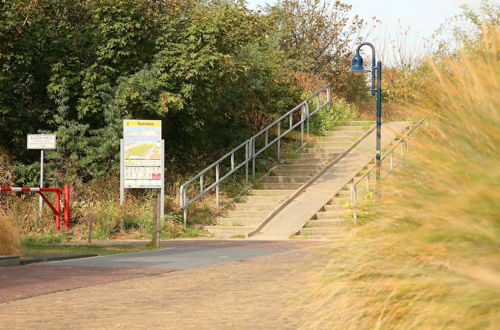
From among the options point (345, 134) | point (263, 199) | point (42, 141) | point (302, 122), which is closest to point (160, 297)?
point (42, 141)

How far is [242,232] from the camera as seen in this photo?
71.6 ft

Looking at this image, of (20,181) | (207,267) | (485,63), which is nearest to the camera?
(485,63)

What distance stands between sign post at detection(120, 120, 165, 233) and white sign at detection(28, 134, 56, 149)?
1880 mm

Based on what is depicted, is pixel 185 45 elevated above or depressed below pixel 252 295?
above

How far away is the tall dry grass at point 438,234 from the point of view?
3.74m

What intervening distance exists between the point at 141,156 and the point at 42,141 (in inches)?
107

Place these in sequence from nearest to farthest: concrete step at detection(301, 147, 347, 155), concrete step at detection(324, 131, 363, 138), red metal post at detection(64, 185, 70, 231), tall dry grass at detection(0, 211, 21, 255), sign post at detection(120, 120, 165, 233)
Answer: tall dry grass at detection(0, 211, 21, 255) < red metal post at detection(64, 185, 70, 231) < sign post at detection(120, 120, 165, 233) < concrete step at detection(301, 147, 347, 155) < concrete step at detection(324, 131, 363, 138)

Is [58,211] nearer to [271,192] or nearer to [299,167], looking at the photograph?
[271,192]

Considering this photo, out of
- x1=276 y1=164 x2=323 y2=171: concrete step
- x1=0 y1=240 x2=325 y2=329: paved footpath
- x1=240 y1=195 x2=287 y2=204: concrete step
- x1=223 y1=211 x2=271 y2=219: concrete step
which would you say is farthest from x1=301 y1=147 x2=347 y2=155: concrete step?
x1=0 y1=240 x2=325 y2=329: paved footpath

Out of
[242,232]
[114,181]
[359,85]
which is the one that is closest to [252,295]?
[242,232]

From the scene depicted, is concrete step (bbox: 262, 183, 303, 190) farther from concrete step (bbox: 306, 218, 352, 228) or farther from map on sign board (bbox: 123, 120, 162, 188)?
map on sign board (bbox: 123, 120, 162, 188)

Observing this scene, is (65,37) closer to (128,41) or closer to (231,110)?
(128,41)

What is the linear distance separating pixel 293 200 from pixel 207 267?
11410 mm

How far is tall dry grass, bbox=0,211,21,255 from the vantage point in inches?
539
